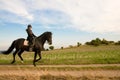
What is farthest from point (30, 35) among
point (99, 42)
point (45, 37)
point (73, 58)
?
point (99, 42)

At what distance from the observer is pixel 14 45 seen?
23.9 m

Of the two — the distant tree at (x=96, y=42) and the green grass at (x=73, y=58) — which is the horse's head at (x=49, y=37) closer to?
the green grass at (x=73, y=58)

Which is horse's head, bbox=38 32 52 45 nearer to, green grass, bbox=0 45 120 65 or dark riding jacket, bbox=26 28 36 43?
dark riding jacket, bbox=26 28 36 43

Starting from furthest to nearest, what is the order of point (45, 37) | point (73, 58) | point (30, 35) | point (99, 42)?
point (99, 42) < point (73, 58) < point (45, 37) < point (30, 35)

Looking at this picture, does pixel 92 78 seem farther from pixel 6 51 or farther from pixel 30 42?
pixel 6 51

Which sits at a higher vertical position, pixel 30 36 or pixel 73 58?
pixel 30 36

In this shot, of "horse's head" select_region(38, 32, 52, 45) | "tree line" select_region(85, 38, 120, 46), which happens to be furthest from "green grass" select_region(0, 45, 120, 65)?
"tree line" select_region(85, 38, 120, 46)

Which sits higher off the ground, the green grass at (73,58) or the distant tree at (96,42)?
the distant tree at (96,42)

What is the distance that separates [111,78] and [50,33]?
29.4 feet

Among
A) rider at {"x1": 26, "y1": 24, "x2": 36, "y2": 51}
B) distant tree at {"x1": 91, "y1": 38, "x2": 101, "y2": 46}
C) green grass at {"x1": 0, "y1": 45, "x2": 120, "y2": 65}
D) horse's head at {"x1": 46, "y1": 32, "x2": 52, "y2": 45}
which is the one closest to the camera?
rider at {"x1": 26, "y1": 24, "x2": 36, "y2": 51}

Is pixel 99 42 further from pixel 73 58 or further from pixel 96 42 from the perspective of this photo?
pixel 73 58

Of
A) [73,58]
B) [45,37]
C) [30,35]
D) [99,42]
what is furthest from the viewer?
[99,42]

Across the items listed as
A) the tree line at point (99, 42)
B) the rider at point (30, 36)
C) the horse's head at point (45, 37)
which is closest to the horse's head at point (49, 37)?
the horse's head at point (45, 37)

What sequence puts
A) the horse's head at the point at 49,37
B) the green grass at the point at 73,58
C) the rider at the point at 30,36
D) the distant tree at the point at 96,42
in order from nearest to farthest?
1. the rider at the point at 30,36
2. the horse's head at the point at 49,37
3. the green grass at the point at 73,58
4. the distant tree at the point at 96,42
